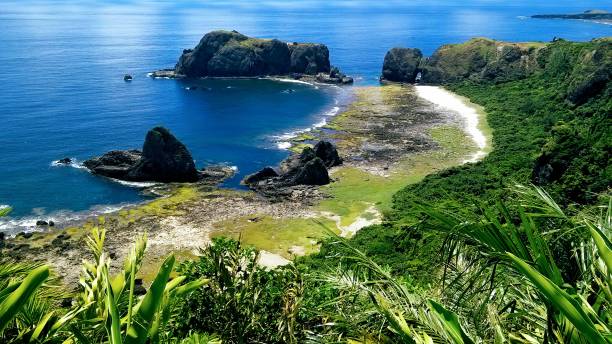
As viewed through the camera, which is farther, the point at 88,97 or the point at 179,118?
the point at 88,97

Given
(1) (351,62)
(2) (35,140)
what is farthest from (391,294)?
(1) (351,62)

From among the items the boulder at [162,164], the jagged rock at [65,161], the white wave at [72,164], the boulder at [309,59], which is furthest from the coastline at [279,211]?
the boulder at [309,59]

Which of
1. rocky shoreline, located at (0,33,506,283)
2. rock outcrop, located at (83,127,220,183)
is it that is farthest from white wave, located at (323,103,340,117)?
rock outcrop, located at (83,127,220,183)

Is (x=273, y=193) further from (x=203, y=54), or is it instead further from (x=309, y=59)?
(x=203, y=54)

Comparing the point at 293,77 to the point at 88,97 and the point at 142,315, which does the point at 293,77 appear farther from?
the point at 142,315

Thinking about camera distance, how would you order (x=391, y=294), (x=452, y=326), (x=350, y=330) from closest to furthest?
(x=452, y=326)
(x=350, y=330)
(x=391, y=294)

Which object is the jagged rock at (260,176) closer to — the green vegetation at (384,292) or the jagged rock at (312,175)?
the jagged rock at (312,175)

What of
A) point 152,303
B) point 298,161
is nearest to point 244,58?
point 298,161
